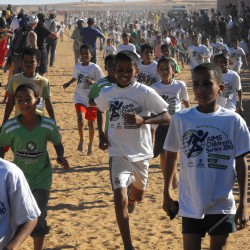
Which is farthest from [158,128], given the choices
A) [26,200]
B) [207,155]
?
[26,200]

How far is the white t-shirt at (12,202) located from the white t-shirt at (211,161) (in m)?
1.37

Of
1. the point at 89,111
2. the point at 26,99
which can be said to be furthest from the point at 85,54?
the point at 26,99

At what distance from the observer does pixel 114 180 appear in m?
6.86

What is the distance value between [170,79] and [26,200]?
5.56 meters

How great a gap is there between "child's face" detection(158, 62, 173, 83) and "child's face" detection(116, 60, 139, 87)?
2.14 meters

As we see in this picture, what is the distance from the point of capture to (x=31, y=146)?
20.3 ft

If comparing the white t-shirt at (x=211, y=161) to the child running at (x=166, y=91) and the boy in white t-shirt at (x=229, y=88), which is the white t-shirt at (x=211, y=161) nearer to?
the child running at (x=166, y=91)

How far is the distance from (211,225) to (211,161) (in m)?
0.42

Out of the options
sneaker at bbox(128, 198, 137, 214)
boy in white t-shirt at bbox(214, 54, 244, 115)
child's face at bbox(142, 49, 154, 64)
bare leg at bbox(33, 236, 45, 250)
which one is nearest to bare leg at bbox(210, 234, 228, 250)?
bare leg at bbox(33, 236, 45, 250)

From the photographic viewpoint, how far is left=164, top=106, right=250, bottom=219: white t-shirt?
5070 millimetres

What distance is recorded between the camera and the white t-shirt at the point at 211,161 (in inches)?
200

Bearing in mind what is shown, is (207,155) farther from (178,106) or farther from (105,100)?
(178,106)

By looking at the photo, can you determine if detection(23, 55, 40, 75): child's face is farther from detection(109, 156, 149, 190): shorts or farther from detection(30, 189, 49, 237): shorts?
detection(30, 189, 49, 237): shorts

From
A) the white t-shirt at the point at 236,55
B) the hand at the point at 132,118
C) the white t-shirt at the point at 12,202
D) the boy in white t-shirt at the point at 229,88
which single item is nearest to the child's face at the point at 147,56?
the boy in white t-shirt at the point at 229,88
